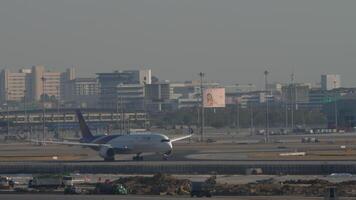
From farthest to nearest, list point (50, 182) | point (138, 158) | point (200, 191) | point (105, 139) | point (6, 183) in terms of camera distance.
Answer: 1. point (105, 139)
2. point (138, 158)
3. point (6, 183)
4. point (50, 182)
5. point (200, 191)

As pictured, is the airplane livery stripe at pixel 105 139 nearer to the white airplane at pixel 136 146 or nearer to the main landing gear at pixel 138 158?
the white airplane at pixel 136 146

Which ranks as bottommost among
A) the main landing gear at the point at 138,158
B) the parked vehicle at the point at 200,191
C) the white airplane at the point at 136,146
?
the parked vehicle at the point at 200,191

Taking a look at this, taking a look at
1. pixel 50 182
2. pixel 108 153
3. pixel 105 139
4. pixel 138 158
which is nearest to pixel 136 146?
pixel 138 158

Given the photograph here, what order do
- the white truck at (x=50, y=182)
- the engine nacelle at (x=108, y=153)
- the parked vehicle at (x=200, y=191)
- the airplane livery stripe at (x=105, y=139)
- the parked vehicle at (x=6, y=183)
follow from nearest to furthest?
1. the parked vehicle at (x=200, y=191)
2. the white truck at (x=50, y=182)
3. the parked vehicle at (x=6, y=183)
4. the engine nacelle at (x=108, y=153)
5. the airplane livery stripe at (x=105, y=139)

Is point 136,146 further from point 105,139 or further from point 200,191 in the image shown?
point 200,191

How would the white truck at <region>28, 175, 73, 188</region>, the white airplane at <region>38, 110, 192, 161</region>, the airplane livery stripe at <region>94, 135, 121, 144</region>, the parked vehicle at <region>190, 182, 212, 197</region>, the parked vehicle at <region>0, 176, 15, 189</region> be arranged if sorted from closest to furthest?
1. the parked vehicle at <region>190, 182, 212, 197</region>
2. the white truck at <region>28, 175, 73, 188</region>
3. the parked vehicle at <region>0, 176, 15, 189</region>
4. the white airplane at <region>38, 110, 192, 161</region>
5. the airplane livery stripe at <region>94, 135, 121, 144</region>

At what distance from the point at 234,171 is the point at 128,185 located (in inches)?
615

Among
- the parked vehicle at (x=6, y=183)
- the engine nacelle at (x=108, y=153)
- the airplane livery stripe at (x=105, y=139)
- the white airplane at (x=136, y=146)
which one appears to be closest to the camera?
the parked vehicle at (x=6, y=183)

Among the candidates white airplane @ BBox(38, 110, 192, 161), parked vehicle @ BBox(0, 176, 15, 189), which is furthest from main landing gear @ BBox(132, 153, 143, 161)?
parked vehicle @ BBox(0, 176, 15, 189)

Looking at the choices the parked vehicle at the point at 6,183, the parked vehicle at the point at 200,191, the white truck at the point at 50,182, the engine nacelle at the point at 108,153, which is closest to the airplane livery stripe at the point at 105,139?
the engine nacelle at the point at 108,153

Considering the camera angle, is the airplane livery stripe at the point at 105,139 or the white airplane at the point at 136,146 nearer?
the white airplane at the point at 136,146

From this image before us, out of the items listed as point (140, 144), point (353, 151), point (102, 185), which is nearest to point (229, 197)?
point (102, 185)

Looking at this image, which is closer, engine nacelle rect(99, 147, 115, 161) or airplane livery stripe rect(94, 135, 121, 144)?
engine nacelle rect(99, 147, 115, 161)

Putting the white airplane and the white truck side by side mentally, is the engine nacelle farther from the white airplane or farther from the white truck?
the white truck
